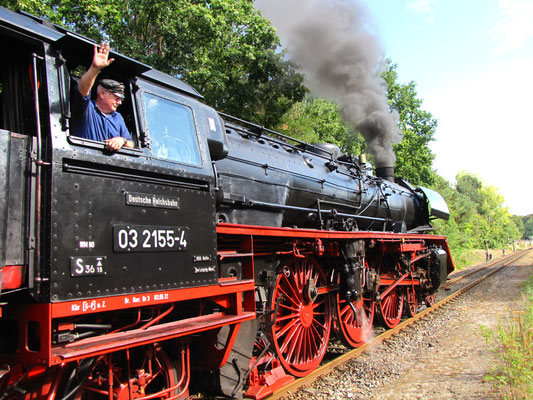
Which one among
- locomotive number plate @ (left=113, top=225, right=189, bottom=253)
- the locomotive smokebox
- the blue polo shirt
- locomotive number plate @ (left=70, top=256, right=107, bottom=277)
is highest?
the locomotive smokebox

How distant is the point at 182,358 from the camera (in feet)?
10.9

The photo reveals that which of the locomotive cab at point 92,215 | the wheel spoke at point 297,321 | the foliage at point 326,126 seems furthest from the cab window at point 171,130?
the foliage at point 326,126

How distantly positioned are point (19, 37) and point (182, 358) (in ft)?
8.74

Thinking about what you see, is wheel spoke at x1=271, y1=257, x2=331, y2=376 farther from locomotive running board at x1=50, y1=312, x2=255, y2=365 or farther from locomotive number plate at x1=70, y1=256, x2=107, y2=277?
locomotive number plate at x1=70, y1=256, x2=107, y2=277

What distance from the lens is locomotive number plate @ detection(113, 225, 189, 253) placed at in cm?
283

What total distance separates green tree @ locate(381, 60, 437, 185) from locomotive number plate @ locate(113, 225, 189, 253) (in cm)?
2752

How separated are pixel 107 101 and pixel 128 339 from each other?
A: 5.96 feet

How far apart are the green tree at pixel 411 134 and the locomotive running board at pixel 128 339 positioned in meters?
27.4

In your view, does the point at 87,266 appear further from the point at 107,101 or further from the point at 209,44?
the point at 209,44

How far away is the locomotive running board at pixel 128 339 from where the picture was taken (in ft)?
7.85

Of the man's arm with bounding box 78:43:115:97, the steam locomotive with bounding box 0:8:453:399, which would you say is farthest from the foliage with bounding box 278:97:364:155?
the man's arm with bounding box 78:43:115:97

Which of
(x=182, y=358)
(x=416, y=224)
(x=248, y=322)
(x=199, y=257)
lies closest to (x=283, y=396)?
(x=248, y=322)

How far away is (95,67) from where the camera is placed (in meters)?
2.76

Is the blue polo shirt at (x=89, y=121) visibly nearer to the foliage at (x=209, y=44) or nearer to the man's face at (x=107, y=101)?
the man's face at (x=107, y=101)
